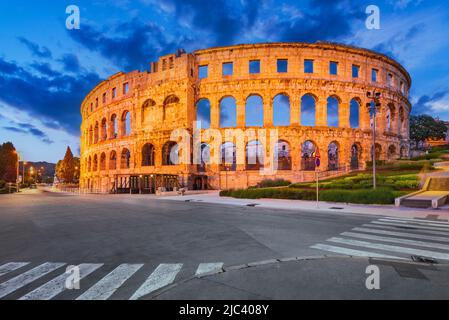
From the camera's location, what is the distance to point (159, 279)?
14.4 feet

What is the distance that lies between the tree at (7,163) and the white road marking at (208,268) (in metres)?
75.0

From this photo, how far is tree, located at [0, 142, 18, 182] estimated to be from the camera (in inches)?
2451

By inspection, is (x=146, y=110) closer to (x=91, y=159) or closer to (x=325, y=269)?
(x=91, y=159)

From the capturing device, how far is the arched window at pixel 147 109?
4134 centimetres

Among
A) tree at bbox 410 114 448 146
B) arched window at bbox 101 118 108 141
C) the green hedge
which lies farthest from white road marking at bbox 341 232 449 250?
tree at bbox 410 114 448 146

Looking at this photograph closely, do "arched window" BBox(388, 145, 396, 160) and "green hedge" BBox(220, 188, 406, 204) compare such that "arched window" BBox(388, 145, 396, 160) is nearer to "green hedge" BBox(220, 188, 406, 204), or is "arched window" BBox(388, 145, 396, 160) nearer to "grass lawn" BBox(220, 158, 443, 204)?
"grass lawn" BBox(220, 158, 443, 204)

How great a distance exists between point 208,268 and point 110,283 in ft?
5.61

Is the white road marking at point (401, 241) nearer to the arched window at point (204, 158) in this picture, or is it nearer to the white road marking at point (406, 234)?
the white road marking at point (406, 234)

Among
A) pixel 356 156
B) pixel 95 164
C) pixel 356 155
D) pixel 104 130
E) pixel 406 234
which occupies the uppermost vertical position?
pixel 104 130

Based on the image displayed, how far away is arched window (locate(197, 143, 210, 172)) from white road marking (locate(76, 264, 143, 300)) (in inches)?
1263

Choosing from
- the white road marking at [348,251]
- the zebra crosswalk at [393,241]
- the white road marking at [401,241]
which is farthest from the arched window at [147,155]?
the white road marking at [348,251]

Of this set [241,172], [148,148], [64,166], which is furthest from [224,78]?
[64,166]

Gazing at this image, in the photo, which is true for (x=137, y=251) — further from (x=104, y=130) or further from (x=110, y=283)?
(x=104, y=130)

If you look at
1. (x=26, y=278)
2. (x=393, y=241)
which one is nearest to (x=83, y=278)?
(x=26, y=278)
